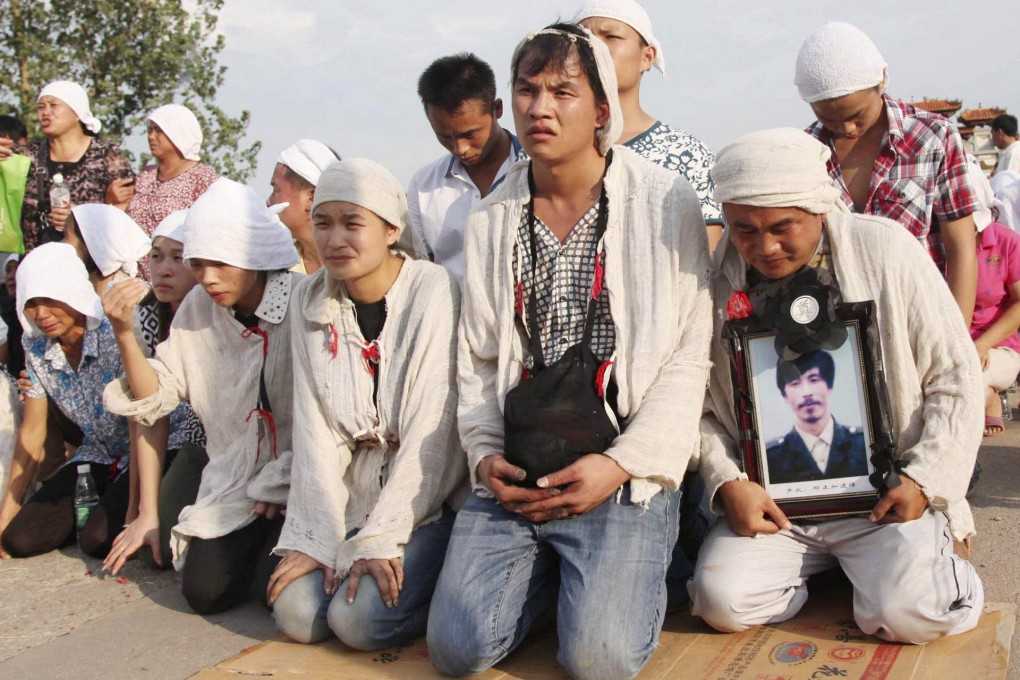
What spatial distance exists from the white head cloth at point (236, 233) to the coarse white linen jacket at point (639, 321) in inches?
43.9

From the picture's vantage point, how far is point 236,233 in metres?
4.21

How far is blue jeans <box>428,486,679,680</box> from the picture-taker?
9.91 feet

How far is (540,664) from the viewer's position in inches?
129

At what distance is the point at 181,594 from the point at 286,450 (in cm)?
73

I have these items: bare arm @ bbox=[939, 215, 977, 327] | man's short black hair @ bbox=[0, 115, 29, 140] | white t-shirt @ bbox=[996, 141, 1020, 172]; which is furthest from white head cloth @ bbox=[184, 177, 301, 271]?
white t-shirt @ bbox=[996, 141, 1020, 172]

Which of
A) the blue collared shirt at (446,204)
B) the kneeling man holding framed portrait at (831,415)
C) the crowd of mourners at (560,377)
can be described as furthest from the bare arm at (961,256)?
the blue collared shirt at (446,204)

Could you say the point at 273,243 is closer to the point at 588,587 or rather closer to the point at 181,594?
the point at 181,594

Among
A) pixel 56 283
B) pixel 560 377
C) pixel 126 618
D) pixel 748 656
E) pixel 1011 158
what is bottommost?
pixel 748 656

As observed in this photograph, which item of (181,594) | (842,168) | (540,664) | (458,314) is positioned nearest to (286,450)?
(181,594)

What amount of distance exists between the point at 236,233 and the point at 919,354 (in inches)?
105

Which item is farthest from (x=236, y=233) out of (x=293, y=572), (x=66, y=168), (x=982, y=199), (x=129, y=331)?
(x=982, y=199)

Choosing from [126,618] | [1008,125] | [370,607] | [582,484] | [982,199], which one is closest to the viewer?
[582,484]

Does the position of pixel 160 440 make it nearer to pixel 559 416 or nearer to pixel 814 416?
pixel 559 416

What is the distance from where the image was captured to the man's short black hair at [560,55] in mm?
3406
